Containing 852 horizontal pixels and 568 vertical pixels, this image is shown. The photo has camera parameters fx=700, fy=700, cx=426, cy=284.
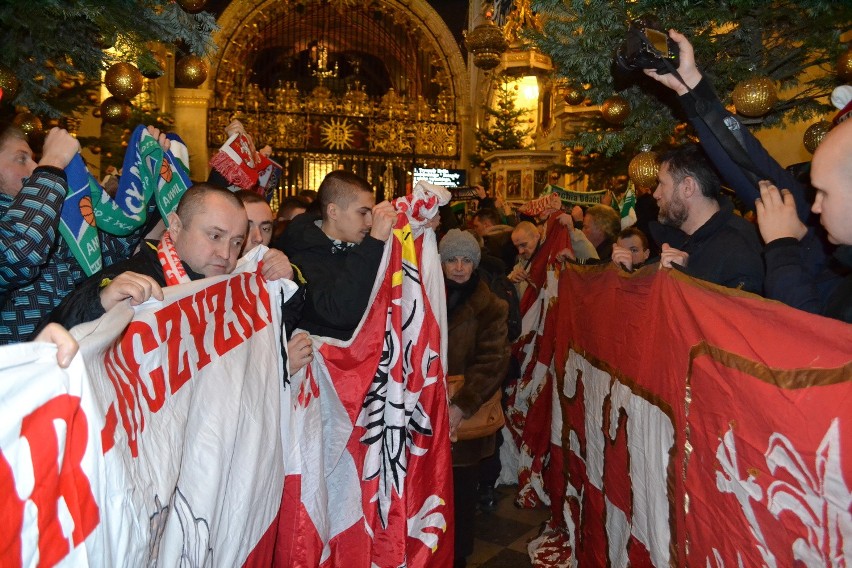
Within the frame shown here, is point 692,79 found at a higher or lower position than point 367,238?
higher

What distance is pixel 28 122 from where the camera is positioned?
4398 mm

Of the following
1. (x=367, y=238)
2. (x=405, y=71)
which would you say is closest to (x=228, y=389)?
(x=367, y=238)

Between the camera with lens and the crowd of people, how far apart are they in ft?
0.18

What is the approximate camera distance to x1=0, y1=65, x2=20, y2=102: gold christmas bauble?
128 inches

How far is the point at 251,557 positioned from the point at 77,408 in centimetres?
120

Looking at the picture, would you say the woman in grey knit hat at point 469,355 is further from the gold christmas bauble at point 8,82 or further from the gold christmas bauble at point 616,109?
the gold christmas bauble at point 8,82

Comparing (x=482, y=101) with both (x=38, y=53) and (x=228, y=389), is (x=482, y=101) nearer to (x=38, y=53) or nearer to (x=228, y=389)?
(x=38, y=53)

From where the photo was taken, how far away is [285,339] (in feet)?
8.64

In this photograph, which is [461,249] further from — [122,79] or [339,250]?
[122,79]

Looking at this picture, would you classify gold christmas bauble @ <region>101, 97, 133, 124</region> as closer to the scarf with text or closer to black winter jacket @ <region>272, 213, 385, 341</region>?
the scarf with text

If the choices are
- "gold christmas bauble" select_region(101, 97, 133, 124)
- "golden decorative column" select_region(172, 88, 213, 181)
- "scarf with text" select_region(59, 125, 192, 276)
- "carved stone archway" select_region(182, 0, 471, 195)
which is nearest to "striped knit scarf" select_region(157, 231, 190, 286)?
"scarf with text" select_region(59, 125, 192, 276)

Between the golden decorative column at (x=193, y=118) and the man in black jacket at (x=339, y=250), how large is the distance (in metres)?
11.3

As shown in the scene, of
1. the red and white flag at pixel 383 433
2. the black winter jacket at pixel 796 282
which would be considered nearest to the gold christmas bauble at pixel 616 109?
the red and white flag at pixel 383 433

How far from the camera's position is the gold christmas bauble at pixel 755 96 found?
3.13 m
